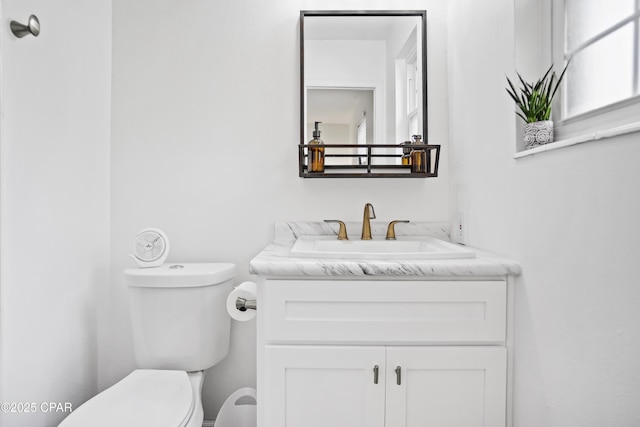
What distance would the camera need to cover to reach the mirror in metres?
1.71

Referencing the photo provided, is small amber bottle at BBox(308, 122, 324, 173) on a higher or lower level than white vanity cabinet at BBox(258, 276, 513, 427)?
higher

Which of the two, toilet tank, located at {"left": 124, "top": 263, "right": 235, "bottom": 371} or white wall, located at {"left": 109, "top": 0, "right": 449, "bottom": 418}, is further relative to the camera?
white wall, located at {"left": 109, "top": 0, "right": 449, "bottom": 418}

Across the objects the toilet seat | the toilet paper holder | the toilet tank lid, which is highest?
the toilet tank lid

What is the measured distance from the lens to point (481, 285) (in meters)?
1.16

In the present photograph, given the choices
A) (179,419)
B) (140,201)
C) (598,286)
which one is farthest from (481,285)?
(140,201)

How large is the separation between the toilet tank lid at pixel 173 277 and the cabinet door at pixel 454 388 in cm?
71

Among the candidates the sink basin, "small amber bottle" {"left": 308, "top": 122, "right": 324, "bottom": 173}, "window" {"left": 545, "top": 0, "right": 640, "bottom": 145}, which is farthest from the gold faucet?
"window" {"left": 545, "top": 0, "right": 640, "bottom": 145}

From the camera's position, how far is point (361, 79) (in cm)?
171

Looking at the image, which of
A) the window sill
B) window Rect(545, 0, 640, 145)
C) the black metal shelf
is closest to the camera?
the window sill

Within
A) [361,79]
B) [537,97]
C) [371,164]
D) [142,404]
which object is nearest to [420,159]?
[371,164]

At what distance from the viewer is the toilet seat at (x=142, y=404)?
3.64 ft

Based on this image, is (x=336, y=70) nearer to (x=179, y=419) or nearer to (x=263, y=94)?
(x=263, y=94)

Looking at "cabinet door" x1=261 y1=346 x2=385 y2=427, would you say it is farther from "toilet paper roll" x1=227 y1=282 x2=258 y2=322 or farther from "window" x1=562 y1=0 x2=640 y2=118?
"window" x1=562 y1=0 x2=640 y2=118

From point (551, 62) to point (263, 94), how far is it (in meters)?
1.09
